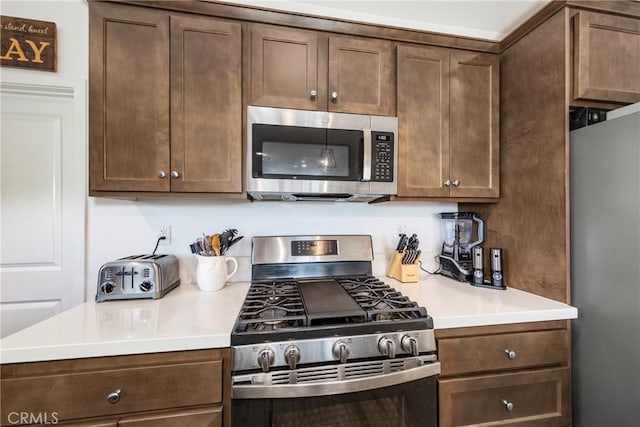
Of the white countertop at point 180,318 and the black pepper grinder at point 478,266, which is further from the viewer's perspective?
the black pepper grinder at point 478,266

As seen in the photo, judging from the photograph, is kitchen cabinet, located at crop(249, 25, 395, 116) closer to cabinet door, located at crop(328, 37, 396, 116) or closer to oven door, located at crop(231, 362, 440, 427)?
cabinet door, located at crop(328, 37, 396, 116)

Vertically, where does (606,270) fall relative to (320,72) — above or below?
below

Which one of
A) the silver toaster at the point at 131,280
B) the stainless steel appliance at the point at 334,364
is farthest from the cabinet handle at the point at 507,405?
the silver toaster at the point at 131,280

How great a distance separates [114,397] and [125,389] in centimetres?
3

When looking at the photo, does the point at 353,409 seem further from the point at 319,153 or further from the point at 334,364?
the point at 319,153

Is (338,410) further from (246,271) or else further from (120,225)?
(120,225)

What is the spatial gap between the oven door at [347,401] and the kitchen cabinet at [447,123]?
89 centimetres

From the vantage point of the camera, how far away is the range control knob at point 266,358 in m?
0.91

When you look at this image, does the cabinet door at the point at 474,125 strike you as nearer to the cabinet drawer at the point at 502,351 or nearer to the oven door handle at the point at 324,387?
the cabinet drawer at the point at 502,351

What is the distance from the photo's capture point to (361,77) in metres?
1.42

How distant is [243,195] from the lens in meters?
1.33

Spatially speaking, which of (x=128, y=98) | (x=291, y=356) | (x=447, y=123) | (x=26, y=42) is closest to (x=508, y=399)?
(x=291, y=356)

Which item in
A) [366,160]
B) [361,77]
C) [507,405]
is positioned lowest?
[507,405]

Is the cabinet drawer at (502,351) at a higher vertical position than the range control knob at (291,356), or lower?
lower
